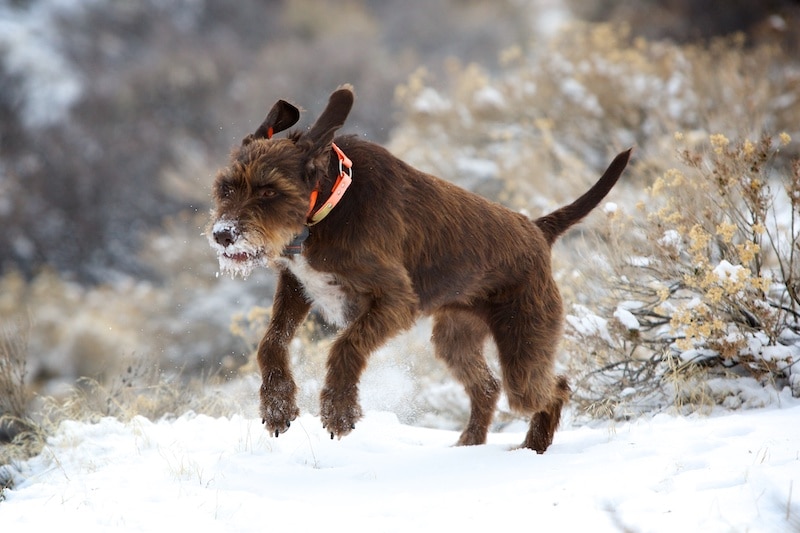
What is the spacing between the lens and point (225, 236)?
11.6 feet

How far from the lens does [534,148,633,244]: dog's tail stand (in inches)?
187

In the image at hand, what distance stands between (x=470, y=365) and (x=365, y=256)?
1480 millimetres

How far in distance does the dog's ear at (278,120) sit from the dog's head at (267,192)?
0.54 ft

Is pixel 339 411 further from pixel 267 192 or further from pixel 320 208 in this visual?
pixel 267 192

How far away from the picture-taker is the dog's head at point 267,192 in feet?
11.7

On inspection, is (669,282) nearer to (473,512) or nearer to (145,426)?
(473,512)

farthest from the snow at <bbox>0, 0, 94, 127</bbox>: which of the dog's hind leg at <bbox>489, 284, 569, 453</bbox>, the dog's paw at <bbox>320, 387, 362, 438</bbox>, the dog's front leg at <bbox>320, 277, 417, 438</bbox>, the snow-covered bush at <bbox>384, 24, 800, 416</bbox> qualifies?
the dog's paw at <bbox>320, 387, 362, 438</bbox>

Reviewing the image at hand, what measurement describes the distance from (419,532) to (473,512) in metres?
0.29

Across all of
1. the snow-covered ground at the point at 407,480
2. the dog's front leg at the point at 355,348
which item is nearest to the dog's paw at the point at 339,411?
the dog's front leg at the point at 355,348

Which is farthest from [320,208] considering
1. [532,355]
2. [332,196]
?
[532,355]

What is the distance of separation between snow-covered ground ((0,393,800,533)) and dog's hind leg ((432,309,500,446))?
13.1 inches

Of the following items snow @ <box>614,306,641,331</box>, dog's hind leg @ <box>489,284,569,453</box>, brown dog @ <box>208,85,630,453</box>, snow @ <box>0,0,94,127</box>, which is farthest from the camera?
snow @ <box>0,0,94,127</box>

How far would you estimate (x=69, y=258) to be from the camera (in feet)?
66.0

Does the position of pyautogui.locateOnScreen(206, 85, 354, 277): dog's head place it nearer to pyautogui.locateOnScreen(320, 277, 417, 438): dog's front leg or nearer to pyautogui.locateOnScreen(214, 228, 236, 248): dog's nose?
pyautogui.locateOnScreen(214, 228, 236, 248): dog's nose
